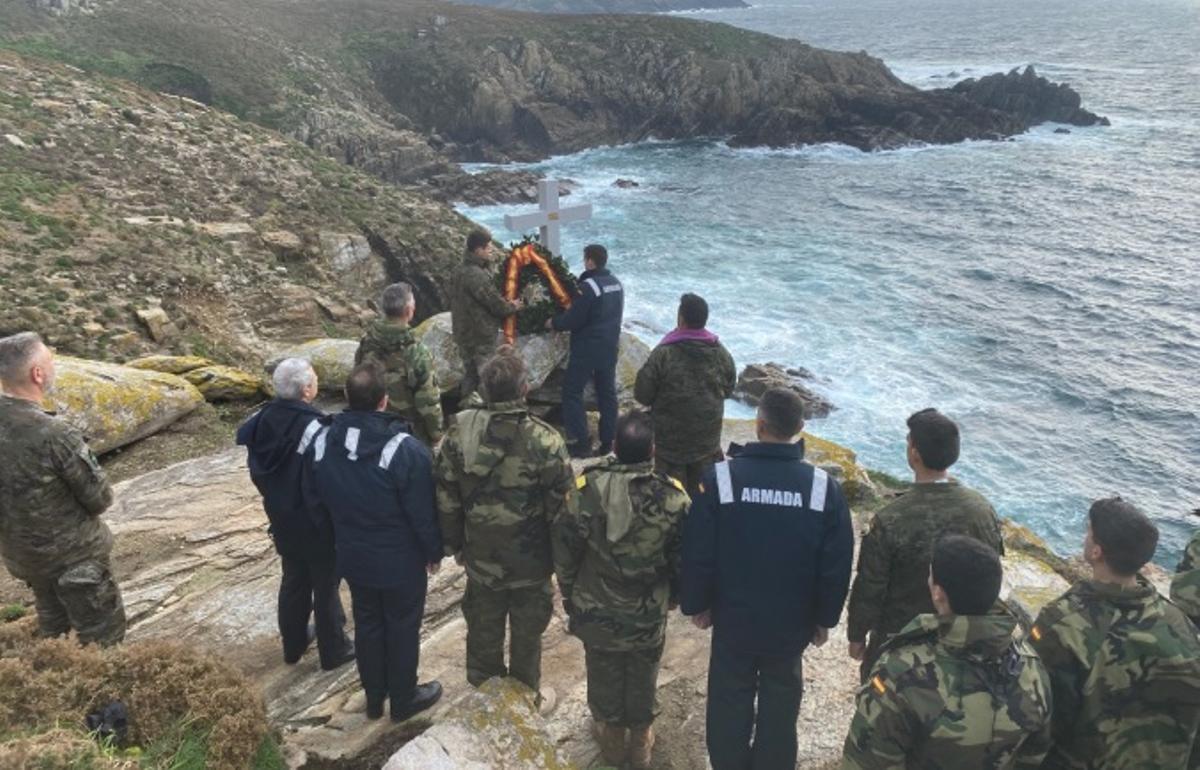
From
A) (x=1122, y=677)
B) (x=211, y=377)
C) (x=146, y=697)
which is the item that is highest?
(x=1122, y=677)

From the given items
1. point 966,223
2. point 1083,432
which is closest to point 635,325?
point 1083,432

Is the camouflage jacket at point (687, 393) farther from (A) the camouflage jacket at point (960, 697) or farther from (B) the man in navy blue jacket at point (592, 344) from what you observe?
(A) the camouflage jacket at point (960, 697)

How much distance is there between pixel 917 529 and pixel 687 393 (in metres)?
2.89

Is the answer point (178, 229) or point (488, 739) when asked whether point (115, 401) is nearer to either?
point (488, 739)

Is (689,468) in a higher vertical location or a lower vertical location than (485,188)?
lower

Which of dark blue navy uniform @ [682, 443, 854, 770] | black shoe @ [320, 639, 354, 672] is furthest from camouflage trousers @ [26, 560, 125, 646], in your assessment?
dark blue navy uniform @ [682, 443, 854, 770]

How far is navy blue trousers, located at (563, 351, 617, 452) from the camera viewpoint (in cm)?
910

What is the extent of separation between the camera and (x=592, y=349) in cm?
899

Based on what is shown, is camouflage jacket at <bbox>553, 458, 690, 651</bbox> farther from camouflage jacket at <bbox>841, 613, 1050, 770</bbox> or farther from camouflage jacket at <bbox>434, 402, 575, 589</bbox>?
camouflage jacket at <bbox>841, 613, 1050, 770</bbox>

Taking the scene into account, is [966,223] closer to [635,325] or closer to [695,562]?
[635,325]

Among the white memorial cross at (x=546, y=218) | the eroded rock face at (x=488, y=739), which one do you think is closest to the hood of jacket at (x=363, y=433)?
the eroded rock face at (x=488, y=739)

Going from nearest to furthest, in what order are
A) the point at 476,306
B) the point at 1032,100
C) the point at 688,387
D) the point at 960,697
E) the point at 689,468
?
the point at 960,697, the point at 688,387, the point at 689,468, the point at 476,306, the point at 1032,100

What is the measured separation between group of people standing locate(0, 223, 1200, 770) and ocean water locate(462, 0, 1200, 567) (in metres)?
15.1

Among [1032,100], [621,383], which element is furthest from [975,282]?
[1032,100]
